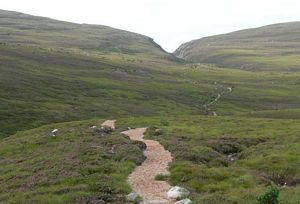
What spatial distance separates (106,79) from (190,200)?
137 meters

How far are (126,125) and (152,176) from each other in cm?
3650

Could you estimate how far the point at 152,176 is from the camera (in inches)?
1432

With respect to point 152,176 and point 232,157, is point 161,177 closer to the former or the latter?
point 152,176

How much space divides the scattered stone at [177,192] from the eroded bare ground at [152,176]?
377 mm

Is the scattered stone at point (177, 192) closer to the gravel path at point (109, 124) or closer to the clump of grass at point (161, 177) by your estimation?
the clump of grass at point (161, 177)

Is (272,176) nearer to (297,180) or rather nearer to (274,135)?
(297,180)

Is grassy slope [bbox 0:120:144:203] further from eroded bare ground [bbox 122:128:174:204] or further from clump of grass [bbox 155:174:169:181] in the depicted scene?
clump of grass [bbox 155:174:169:181]

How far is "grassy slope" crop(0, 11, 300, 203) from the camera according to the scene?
34.2 meters

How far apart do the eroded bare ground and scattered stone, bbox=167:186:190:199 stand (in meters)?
0.38

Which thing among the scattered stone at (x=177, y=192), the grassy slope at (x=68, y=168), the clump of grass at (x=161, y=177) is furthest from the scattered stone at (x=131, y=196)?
the clump of grass at (x=161, y=177)

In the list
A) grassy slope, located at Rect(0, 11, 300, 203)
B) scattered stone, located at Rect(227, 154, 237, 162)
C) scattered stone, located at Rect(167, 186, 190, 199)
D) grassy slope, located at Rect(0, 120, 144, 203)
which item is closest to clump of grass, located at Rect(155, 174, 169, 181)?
grassy slope, located at Rect(0, 11, 300, 203)

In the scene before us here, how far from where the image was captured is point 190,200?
28391 mm

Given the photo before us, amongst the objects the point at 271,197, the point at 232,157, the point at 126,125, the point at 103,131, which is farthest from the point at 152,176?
the point at 126,125

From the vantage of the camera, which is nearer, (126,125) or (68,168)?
(68,168)
